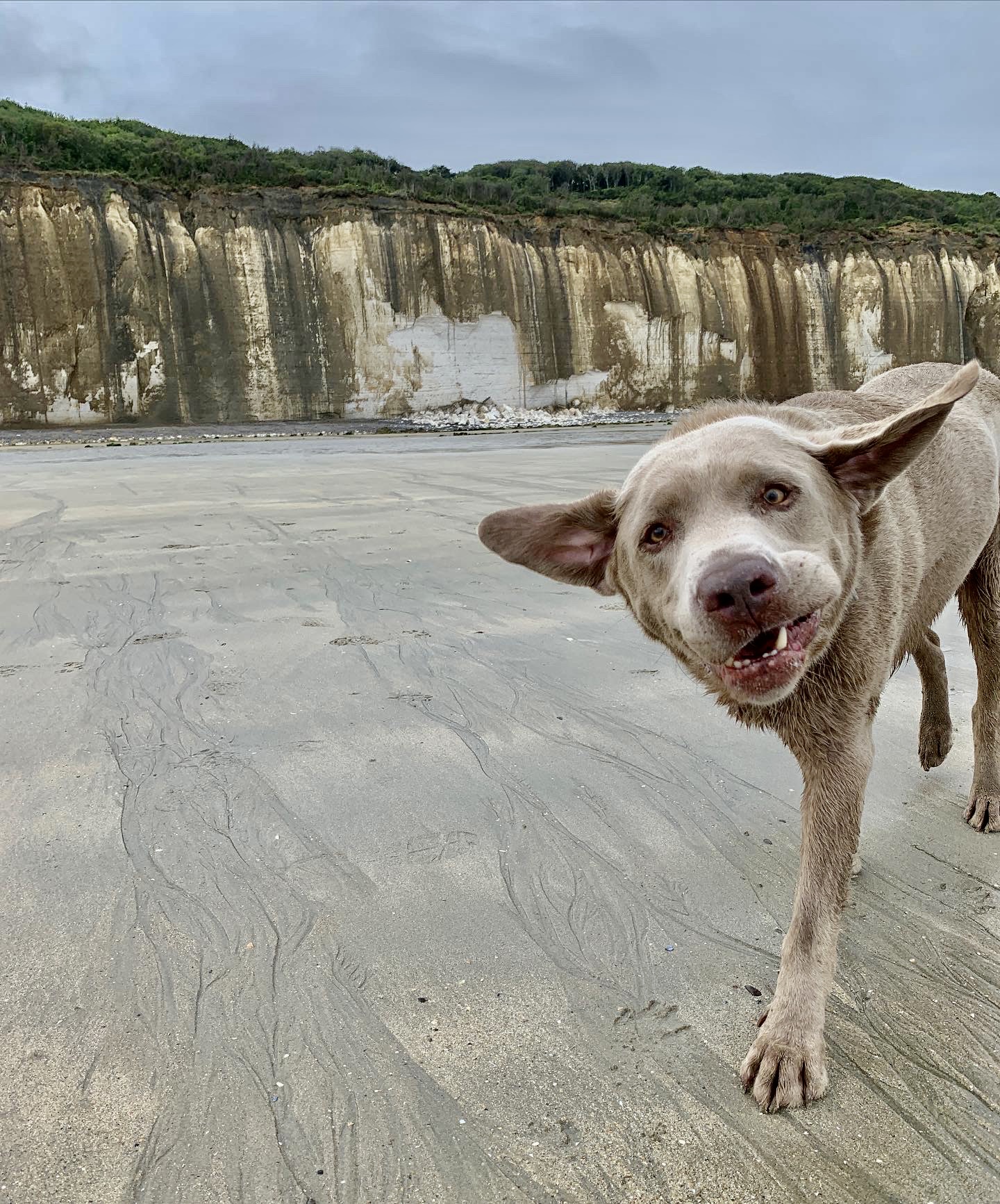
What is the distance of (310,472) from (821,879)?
42.2 feet

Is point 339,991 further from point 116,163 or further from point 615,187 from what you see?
point 615,187

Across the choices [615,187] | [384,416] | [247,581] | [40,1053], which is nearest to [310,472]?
[247,581]

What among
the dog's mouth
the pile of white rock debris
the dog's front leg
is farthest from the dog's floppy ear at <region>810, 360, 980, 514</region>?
the pile of white rock debris

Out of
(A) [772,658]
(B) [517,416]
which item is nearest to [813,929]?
(A) [772,658]

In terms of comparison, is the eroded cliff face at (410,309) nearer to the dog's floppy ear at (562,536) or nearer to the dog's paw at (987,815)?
the dog's floppy ear at (562,536)

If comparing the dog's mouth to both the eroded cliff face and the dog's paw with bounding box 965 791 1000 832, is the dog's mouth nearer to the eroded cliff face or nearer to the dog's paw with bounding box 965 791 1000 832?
the dog's paw with bounding box 965 791 1000 832

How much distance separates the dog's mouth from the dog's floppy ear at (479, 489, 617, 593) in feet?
2.46

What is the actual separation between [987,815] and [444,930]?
196 cm

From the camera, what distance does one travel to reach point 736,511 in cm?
223

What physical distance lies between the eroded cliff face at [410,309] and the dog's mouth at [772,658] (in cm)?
3808

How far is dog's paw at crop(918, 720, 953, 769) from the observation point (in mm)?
3521

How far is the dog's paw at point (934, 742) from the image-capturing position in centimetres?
352

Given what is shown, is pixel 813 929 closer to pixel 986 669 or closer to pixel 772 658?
pixel 772 658

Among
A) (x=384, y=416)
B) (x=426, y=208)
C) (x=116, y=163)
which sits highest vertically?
(x=116, y=163)
